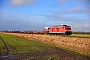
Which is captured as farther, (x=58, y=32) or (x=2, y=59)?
(x=58, y=32)

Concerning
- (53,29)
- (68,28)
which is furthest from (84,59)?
(53,29)

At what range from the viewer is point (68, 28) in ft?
199

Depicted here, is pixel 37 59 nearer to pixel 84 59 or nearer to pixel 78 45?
pixel 84 59

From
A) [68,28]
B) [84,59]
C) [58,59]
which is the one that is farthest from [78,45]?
[68,28]

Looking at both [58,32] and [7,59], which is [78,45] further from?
[58,32]

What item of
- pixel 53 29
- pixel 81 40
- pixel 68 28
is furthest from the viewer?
pixel 53 29

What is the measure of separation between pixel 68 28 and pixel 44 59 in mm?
43612

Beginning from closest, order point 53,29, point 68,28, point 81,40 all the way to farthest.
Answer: point 81,40
point 68,28
point 53,29

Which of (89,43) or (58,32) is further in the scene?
(58,32)

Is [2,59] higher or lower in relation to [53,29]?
lower

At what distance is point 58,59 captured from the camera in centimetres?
1795

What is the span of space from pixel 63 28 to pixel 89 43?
31944mm

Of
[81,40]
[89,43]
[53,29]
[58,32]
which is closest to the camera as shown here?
[89,43]

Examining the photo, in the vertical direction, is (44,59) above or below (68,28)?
below
